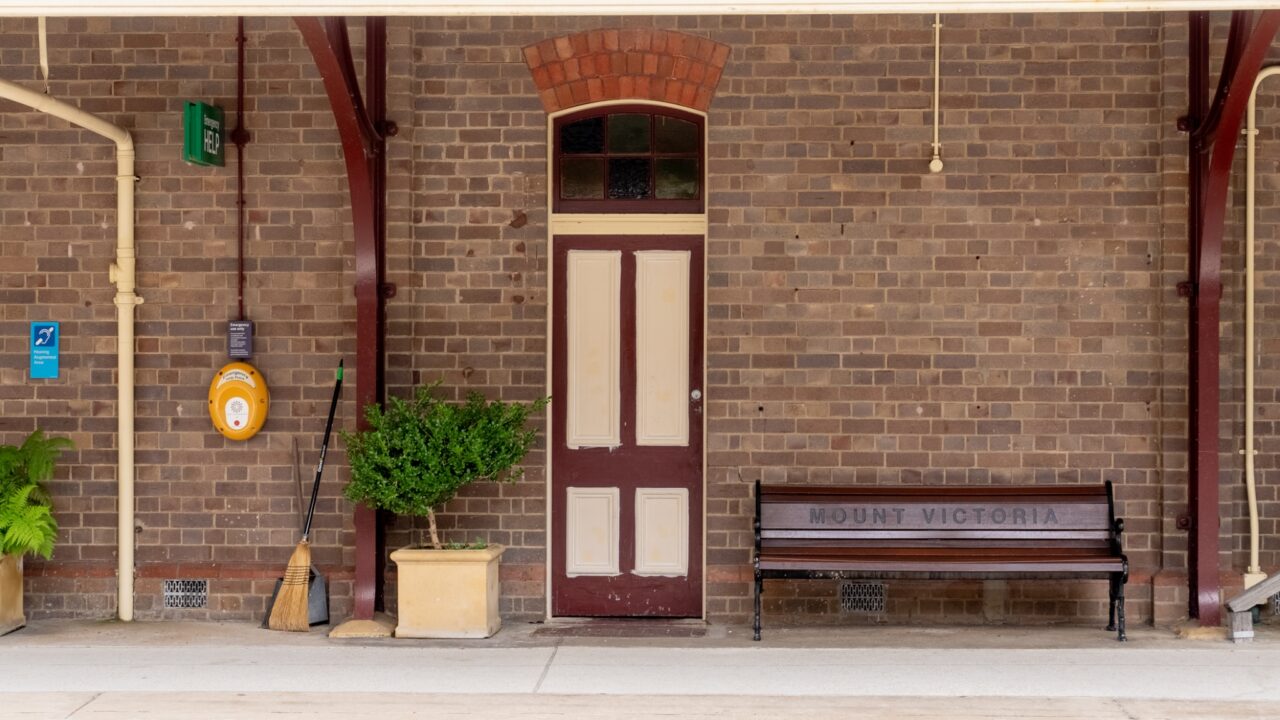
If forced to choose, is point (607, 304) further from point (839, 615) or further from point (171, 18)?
point (171, 18)

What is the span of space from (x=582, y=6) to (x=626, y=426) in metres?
3.27

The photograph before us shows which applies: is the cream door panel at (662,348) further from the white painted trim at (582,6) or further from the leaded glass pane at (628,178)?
the white painted trim at (582,6)

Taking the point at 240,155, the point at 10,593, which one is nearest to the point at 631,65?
the point at 240,155

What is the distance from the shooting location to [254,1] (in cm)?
555

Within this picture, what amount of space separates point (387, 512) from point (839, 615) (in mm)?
2765

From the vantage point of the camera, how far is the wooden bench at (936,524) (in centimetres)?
764

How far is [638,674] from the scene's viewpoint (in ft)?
22.2

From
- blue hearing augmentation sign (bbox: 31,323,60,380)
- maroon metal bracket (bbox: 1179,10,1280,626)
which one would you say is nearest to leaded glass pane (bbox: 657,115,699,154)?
maroon metal bracket (bbox: 1179,10,1280,626)

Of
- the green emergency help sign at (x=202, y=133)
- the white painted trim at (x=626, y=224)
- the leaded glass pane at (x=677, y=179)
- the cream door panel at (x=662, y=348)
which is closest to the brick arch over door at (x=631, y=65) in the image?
the leaded glass pane at (x=677, y=179)

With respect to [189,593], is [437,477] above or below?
above

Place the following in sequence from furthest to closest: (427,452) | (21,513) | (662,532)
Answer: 1. (662,532)
2. (21,513)
3. (427,452)

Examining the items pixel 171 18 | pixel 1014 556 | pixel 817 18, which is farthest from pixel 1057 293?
pixel 171 18

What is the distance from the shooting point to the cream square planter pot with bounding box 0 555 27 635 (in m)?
7.71

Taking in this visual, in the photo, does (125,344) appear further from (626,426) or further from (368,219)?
(626,426)
